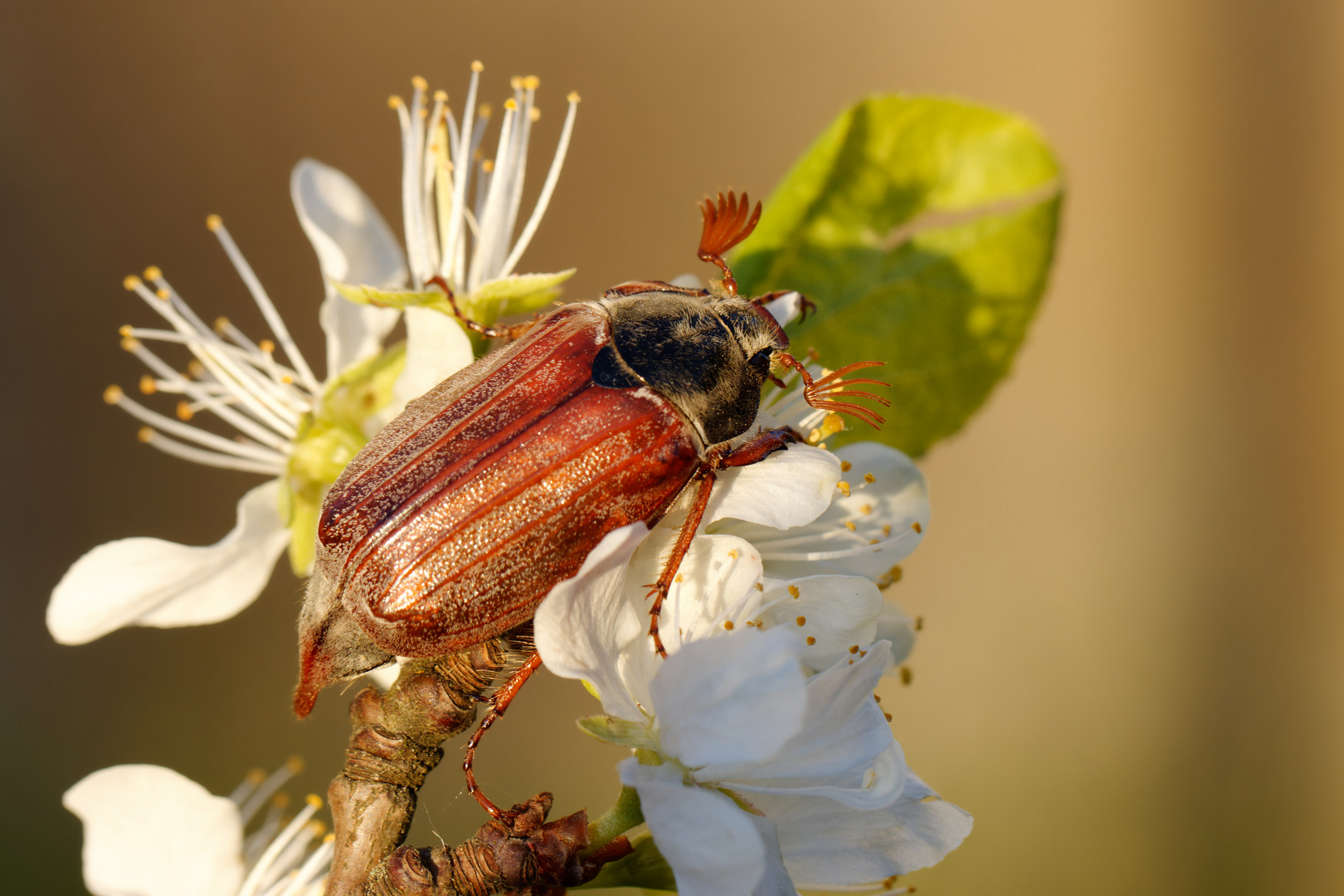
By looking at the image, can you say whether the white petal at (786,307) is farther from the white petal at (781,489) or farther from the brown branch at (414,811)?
the brown branch at (414,811)

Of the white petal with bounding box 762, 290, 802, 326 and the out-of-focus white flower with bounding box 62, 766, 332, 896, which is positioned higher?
the white petal with bounding box 762, 290, 802, 326

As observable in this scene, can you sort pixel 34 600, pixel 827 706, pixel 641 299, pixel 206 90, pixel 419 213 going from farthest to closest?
pixel 206 90 → pixel 34 600 → pixel 419 213 → pixel 641 299 → pixel 827 706

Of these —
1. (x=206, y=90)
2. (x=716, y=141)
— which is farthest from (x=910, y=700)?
(x=206, y=90)

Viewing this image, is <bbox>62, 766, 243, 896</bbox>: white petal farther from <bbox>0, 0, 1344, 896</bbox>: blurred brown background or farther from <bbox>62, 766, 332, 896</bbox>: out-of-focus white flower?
<bbox>0, 0, 1344, 896</bbox>: blurred brown background

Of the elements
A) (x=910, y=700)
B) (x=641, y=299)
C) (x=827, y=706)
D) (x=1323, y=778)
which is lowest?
(x=1323, y=778)

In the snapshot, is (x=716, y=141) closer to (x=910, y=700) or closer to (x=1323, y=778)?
(x=910, y=700)

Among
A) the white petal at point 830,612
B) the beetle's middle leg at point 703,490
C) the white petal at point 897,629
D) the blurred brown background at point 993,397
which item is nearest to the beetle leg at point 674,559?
the beetle's middle leg at point 703,490

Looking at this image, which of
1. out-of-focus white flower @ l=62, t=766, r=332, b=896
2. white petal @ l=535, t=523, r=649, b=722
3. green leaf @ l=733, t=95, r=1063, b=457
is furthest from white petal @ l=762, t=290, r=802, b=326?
out-of-focus white flower @ l=62, t=766, r=332, b=896
